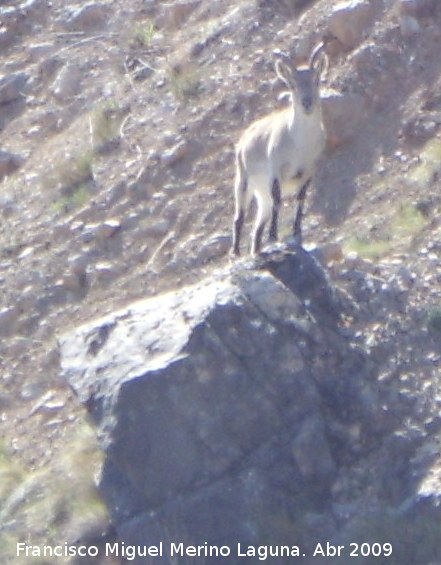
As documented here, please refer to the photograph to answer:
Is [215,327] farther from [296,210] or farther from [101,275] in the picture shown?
[101,275]

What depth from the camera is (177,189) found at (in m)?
15.2

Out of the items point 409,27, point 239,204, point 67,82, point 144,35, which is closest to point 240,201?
point 239,204

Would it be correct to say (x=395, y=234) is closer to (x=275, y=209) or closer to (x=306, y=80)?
(x=275, y=209)

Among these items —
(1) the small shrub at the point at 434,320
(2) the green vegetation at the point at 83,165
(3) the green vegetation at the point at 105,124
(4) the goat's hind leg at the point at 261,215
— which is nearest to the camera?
(1) the small shrub at the point at 434,320

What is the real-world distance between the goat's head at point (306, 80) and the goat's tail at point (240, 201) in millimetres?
917

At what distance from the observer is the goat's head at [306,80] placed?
12812 millimetres

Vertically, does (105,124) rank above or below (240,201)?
above

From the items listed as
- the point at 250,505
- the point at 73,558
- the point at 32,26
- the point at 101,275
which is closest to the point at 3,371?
the point at 101,275

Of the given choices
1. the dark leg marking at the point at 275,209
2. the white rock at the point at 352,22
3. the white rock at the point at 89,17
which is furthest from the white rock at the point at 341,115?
the white rock at the point at 89,17

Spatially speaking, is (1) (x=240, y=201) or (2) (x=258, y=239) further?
(1) (x=240, y=201)

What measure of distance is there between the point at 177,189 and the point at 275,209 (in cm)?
264

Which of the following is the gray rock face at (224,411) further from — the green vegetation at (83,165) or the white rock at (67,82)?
the white rock at (67,82)

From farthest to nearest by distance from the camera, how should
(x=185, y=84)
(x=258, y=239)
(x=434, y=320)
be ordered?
(x=185, y=84) < (x=258, y=239) < (x=434, y=320)

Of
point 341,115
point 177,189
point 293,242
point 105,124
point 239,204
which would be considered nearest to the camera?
point 293,242
